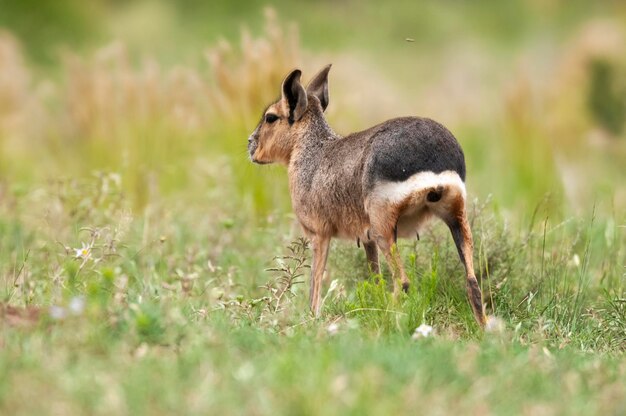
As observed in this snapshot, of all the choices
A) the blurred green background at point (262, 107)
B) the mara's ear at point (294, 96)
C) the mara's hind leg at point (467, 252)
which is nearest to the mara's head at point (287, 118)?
the mara's ear at point (294, 96)

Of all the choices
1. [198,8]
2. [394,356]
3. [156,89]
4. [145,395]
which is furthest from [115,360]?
[198,8]

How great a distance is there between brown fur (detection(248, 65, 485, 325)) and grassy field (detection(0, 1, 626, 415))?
186 millimetres

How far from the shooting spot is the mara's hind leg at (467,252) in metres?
5.64

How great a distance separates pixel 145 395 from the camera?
12.7 feet

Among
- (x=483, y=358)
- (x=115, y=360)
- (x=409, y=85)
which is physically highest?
(x=115, y=360)

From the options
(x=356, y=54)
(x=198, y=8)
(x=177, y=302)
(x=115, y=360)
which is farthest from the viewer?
(x=198, y=8)

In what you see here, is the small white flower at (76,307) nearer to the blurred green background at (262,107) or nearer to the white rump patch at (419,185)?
the white rump patch at (419,185)

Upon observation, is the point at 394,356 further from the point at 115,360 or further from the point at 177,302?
the point at 177,302

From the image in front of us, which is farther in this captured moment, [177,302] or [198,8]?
[198,8]

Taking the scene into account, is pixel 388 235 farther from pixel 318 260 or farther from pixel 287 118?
pixel 287 118

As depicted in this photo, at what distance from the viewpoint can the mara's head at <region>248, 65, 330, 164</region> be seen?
21.4ft

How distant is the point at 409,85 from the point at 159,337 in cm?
1378

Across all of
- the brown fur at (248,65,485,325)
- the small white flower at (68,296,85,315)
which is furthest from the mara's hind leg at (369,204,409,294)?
the small white flower at (68,296,85,315)

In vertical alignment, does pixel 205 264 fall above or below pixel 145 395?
below
